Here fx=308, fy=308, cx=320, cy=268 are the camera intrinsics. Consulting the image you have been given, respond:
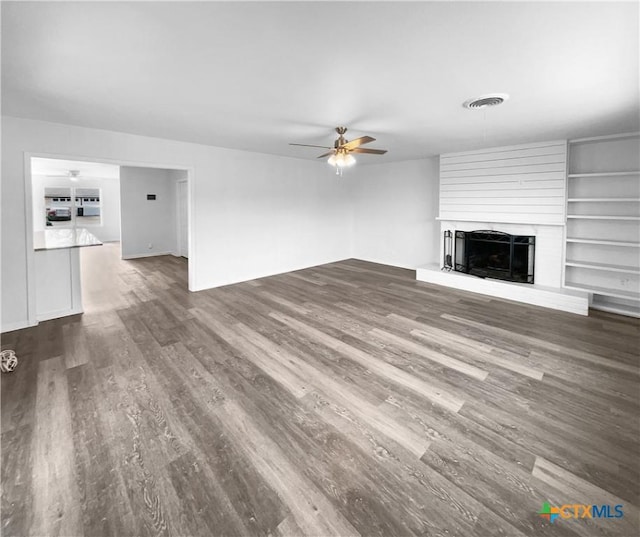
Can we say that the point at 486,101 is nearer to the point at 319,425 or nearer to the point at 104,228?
the point at 319,425

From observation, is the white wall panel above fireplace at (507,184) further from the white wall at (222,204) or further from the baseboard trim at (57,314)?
the baseboard trim at (57,314)

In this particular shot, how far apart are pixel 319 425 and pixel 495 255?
4762 millimetres

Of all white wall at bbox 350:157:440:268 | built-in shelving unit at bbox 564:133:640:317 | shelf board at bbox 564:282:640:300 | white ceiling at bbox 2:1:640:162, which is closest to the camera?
white ceiling at bbox 2:1:640:162

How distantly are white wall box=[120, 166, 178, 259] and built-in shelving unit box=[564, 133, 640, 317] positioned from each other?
355 inches

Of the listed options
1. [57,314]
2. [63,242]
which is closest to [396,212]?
[63,242]

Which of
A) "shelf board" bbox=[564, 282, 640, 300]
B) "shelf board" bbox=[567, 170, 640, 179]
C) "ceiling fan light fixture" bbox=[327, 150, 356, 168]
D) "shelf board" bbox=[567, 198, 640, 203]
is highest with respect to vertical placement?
"ceiling fan light fixture" bbox=[327, 150, 356, 168]

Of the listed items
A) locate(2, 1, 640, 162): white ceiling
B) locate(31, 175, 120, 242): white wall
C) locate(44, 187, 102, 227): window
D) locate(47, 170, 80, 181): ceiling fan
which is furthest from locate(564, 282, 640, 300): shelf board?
locate(44, 187, 102, 227): window

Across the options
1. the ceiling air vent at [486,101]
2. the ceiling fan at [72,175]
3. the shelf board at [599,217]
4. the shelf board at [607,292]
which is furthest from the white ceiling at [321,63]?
the ceiling fan at [72,175]

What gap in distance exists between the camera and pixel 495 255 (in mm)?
5496

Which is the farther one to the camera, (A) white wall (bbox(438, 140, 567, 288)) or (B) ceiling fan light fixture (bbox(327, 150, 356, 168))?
(A) white wall (bbox(438, 140, 567, 288))

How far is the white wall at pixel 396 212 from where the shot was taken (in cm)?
664

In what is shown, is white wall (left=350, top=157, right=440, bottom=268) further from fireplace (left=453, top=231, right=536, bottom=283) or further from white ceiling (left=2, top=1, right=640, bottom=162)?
white ceiling (left=2, top=1, right=640, bottom=162)

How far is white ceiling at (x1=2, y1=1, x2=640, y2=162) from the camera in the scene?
168cm

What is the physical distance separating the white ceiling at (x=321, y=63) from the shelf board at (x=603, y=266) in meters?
1.84
